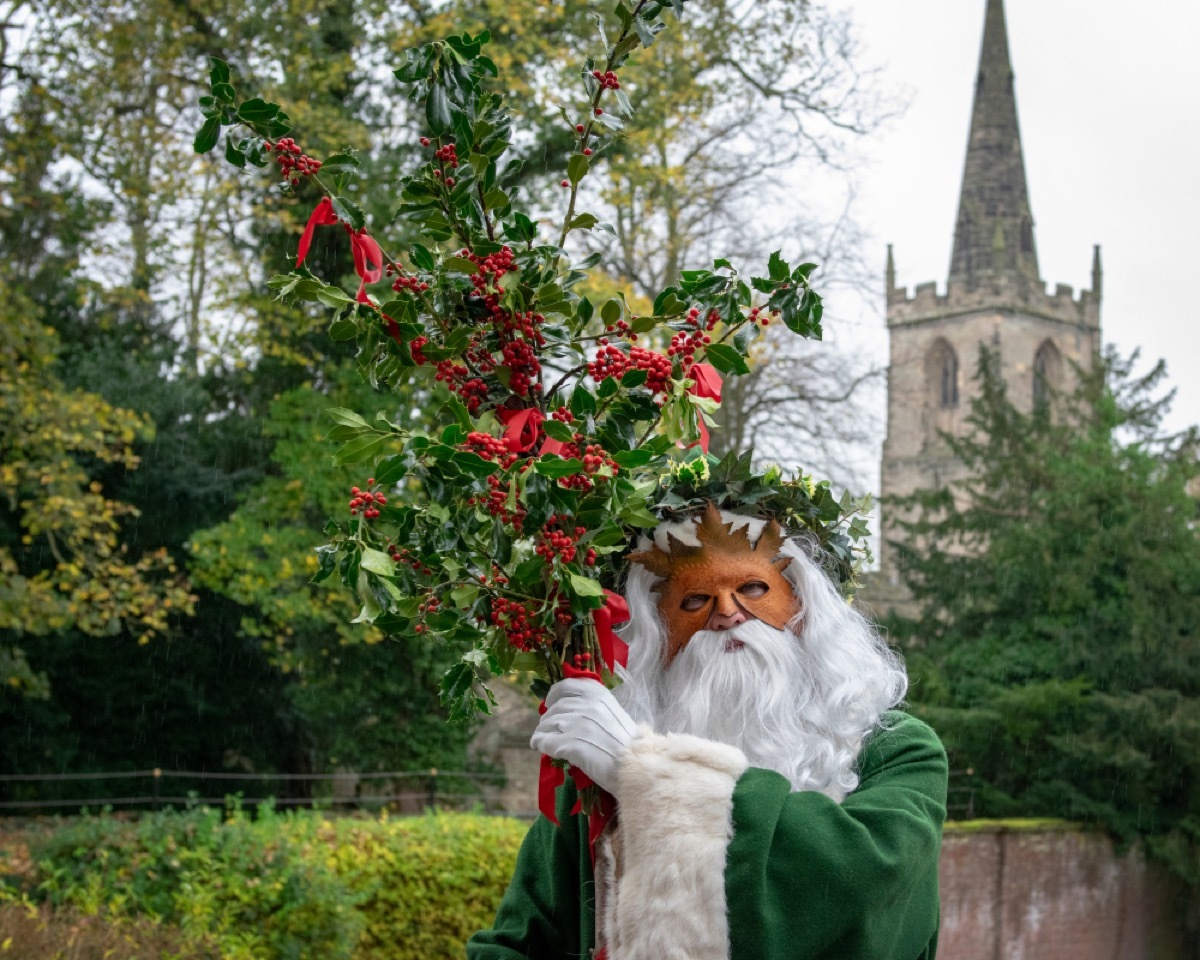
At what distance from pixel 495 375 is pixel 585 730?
0.68m

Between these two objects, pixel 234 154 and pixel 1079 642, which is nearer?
pixel 234 154

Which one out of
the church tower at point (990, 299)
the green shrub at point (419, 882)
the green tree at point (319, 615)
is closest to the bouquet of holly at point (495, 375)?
the green shrub at point (419, 882)

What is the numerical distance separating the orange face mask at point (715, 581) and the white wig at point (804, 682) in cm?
2

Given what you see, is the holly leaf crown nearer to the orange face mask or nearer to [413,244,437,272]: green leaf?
the orange face mask

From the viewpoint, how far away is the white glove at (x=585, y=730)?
2578mm

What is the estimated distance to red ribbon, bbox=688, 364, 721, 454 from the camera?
2729 mm

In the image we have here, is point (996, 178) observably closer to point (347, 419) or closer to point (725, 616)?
point (725, 616)

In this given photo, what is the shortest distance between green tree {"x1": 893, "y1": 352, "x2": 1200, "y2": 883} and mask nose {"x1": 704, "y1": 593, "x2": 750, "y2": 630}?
37.8 ft

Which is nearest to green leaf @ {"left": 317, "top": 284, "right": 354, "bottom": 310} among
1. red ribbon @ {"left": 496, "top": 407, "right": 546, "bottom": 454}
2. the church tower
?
red ribbon @ {"left": 496, "top": 407, "right": 546, "bottom": 454}

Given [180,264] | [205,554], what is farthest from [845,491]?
[180,264]

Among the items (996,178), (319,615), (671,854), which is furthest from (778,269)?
(996,178)

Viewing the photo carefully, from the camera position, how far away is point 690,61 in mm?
14930

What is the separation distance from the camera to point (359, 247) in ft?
9.24

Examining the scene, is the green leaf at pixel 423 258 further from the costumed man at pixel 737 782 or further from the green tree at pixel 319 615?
the green tree at pixel 319 615
